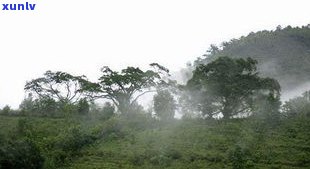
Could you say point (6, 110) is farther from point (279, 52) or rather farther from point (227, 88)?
point (279, 52)

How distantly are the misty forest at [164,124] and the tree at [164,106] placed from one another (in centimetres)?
11

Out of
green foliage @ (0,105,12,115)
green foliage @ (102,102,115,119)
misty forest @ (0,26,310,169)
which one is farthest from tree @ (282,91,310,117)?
green foliage @ (0,105,12,115)

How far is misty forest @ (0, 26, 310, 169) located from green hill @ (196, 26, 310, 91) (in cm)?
2017

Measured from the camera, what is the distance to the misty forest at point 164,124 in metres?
32.4

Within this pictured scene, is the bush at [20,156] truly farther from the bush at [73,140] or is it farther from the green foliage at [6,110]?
the green foliage at [6,110]

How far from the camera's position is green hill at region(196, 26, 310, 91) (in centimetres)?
6944

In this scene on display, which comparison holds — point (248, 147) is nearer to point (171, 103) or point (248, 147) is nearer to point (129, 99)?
point (171, 103)

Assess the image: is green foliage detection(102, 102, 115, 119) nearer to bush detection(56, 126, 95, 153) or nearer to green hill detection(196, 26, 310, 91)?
bush detection(56, 126, 95, 153)

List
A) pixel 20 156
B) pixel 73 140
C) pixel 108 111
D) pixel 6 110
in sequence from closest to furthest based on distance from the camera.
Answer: pixel 20 156, pixel 73 140, pixel 108 111, pixel 6 110

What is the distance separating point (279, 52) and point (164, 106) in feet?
112

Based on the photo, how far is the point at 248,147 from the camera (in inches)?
1331

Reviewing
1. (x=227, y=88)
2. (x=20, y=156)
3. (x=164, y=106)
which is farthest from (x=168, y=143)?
(x=20, y=156)

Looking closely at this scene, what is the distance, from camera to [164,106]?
48.5 metres

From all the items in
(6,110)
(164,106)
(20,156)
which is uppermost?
(6,110)
